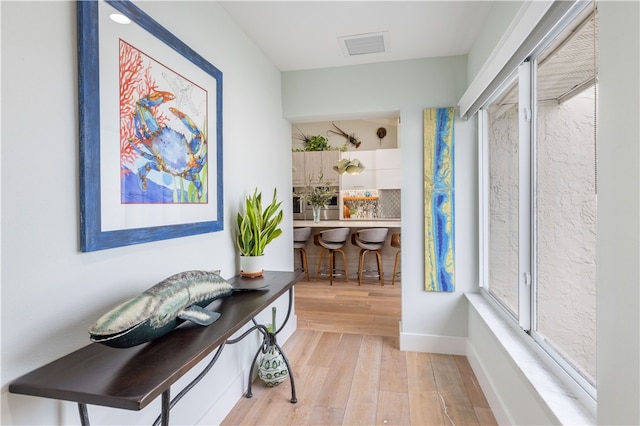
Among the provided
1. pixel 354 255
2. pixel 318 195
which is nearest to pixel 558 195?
pixel 354 255

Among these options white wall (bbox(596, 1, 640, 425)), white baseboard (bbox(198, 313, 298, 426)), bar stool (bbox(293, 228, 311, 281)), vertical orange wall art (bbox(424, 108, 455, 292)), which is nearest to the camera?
white wall (bbox(596, 1, 640, 425))

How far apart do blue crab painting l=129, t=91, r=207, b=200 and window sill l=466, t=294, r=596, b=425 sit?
1.78m

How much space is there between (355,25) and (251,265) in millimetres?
1782

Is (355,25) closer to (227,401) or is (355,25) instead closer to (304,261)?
(227,401)

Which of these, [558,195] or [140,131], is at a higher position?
[140,131]

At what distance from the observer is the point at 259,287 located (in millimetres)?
1826

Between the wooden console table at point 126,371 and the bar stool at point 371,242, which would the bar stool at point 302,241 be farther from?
the wooden console table at point 126,371

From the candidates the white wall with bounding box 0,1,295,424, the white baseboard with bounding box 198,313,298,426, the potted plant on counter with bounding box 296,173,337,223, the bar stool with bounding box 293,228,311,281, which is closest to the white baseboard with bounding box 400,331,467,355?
the white baseboard with bounding box 198,313,298,426

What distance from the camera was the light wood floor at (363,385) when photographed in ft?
6.50

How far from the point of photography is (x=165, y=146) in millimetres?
1501

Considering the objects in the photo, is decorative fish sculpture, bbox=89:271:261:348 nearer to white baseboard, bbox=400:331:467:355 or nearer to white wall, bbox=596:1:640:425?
white wall, bbox=596:1:640:425

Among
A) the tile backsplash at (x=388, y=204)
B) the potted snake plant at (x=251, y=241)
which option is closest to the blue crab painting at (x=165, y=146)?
the potted snake plant at (x=251, y=241)

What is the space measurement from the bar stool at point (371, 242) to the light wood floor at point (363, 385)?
1.51 metres

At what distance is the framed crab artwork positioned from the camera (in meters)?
1.14
